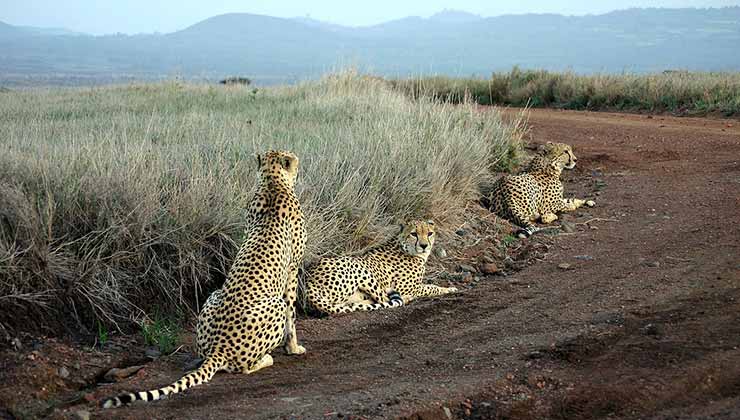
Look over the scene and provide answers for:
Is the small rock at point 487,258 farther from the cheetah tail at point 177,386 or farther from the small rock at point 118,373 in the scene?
the small rock at point 118,373

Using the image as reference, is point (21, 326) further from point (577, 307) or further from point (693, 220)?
point (693, 220)

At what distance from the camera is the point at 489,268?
661 cm

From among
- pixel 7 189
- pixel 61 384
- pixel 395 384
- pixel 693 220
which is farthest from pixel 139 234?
pixel 693 220

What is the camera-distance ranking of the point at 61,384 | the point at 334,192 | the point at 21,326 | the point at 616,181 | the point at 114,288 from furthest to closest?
1. the point at 616,181
2. the point at 334,192
3. the point at 114,288
4. the point at 21,326
5. the point at 61,384

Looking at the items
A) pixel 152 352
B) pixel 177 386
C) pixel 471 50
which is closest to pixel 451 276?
pixel 152 352

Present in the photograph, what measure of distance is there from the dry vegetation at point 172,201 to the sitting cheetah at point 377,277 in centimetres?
30

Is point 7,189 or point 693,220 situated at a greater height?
point 7,189

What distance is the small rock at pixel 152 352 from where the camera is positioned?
15.9ft

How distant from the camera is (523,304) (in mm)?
5348

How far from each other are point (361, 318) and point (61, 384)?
6.48ft

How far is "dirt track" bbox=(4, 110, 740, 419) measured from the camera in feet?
12.2

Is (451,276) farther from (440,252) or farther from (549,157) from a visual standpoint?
(549,157)

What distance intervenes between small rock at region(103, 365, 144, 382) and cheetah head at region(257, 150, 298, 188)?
54.2 inches

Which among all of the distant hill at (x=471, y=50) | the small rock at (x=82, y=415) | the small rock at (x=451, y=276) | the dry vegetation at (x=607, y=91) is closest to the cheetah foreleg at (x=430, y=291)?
the small rock at (x=451, y=276)
